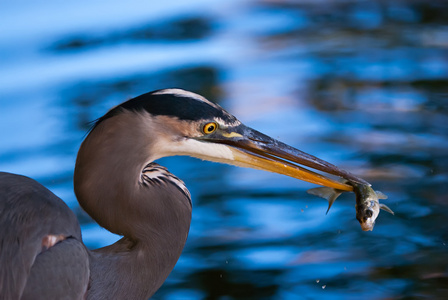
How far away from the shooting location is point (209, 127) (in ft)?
9.00

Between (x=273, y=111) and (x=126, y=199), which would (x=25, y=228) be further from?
(x=273, y=111)

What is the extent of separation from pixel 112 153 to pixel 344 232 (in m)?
1.60

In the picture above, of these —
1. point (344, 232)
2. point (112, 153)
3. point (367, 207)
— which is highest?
point (112, 153)

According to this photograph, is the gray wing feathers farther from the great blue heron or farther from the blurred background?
the blurred background

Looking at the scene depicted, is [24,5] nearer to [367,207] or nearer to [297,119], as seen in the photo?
[297,119]

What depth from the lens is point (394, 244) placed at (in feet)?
12.3

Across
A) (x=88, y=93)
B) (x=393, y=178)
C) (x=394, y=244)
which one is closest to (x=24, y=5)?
(x=88, y=93)

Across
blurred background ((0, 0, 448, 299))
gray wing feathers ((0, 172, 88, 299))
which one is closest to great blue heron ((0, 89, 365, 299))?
gray wing feathers ((0, 172, 88, 299))

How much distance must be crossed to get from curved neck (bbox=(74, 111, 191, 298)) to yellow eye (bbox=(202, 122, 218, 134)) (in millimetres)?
185

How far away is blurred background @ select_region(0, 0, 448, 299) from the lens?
3.61 m

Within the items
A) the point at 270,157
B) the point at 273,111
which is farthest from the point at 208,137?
the point at 273,111

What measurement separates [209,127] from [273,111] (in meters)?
2.70

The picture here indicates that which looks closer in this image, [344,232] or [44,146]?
[344,232]

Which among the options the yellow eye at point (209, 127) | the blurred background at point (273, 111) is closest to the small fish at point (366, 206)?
the yellow eye at point (209, 127)
